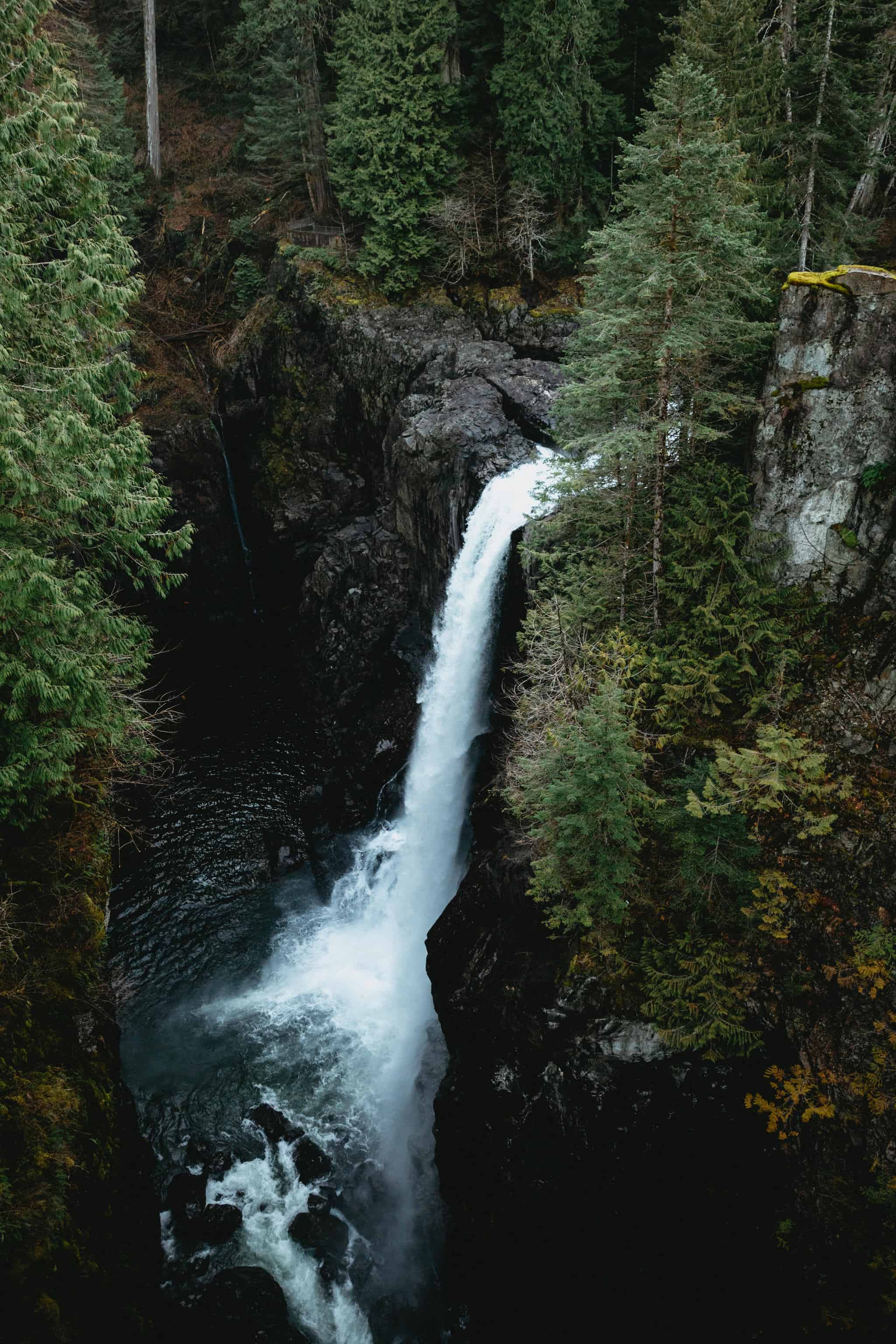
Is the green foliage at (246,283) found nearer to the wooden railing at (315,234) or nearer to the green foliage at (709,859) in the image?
the wooden railing at (315,234)

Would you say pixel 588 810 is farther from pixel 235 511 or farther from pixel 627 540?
pixel 235 511

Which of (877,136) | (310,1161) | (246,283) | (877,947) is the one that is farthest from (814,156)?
(310,1161)

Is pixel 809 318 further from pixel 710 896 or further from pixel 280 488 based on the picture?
pixel 280 488

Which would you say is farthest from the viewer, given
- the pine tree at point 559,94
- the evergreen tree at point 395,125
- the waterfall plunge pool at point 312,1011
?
the evergreen tree at point 395,125

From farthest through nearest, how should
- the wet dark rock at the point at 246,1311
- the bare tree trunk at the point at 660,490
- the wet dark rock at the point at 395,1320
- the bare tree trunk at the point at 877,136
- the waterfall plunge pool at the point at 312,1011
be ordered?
the bare tree trunk at the point at 877,136 → the waterfall plunge pool at the point at 312,1011 → the wet dark rock at the point at 395,1320 → the wet dark rock at the point at 246,1311 → the bare tree trunk at the point at 660,490

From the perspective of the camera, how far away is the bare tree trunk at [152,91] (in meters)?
31.7

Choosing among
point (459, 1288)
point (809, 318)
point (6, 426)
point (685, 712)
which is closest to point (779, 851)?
point (685, 712)

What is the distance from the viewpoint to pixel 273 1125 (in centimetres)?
1490

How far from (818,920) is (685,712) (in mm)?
3556

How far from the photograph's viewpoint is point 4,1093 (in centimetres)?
905

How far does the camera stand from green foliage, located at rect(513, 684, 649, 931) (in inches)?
382

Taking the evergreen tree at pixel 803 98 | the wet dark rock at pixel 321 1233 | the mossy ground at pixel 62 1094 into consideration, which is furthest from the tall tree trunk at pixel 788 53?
the wet dark rock at pixel 321 1233

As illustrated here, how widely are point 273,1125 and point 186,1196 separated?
6.20ft

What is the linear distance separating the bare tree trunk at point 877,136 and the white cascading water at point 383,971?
11243mm
